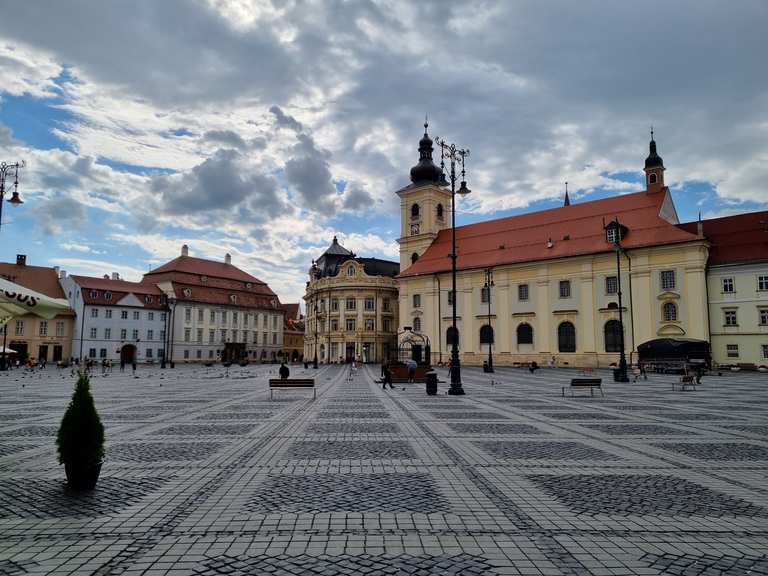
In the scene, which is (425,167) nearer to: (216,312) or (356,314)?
(356,314)

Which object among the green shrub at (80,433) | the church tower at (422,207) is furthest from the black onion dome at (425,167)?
the green shrub at (80,433)

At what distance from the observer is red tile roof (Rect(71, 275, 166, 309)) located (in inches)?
2766

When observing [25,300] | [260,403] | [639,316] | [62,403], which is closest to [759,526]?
[25,300]

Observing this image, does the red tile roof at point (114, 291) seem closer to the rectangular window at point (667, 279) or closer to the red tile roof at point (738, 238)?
the rectangular window at point (667, 279)

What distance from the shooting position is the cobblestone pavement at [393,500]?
4.96m

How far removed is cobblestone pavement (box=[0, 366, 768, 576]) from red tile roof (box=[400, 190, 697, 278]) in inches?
1600

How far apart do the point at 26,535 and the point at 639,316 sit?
54.1 meters

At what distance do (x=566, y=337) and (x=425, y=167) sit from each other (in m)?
33.9

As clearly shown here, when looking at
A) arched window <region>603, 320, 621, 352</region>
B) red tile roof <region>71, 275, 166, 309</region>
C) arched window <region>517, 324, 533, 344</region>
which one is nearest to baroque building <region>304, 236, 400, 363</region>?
red tile roof <region>71, 275, 166, 309</region>

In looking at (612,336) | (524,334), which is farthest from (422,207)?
(612,336)

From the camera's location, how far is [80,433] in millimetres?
7141

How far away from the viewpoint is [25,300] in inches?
314

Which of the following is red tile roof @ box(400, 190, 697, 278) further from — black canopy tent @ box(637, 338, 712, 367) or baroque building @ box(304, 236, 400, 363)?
baroque building @ box(304, 236, 400, 363)

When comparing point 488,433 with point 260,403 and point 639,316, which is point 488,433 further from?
point 639,316
